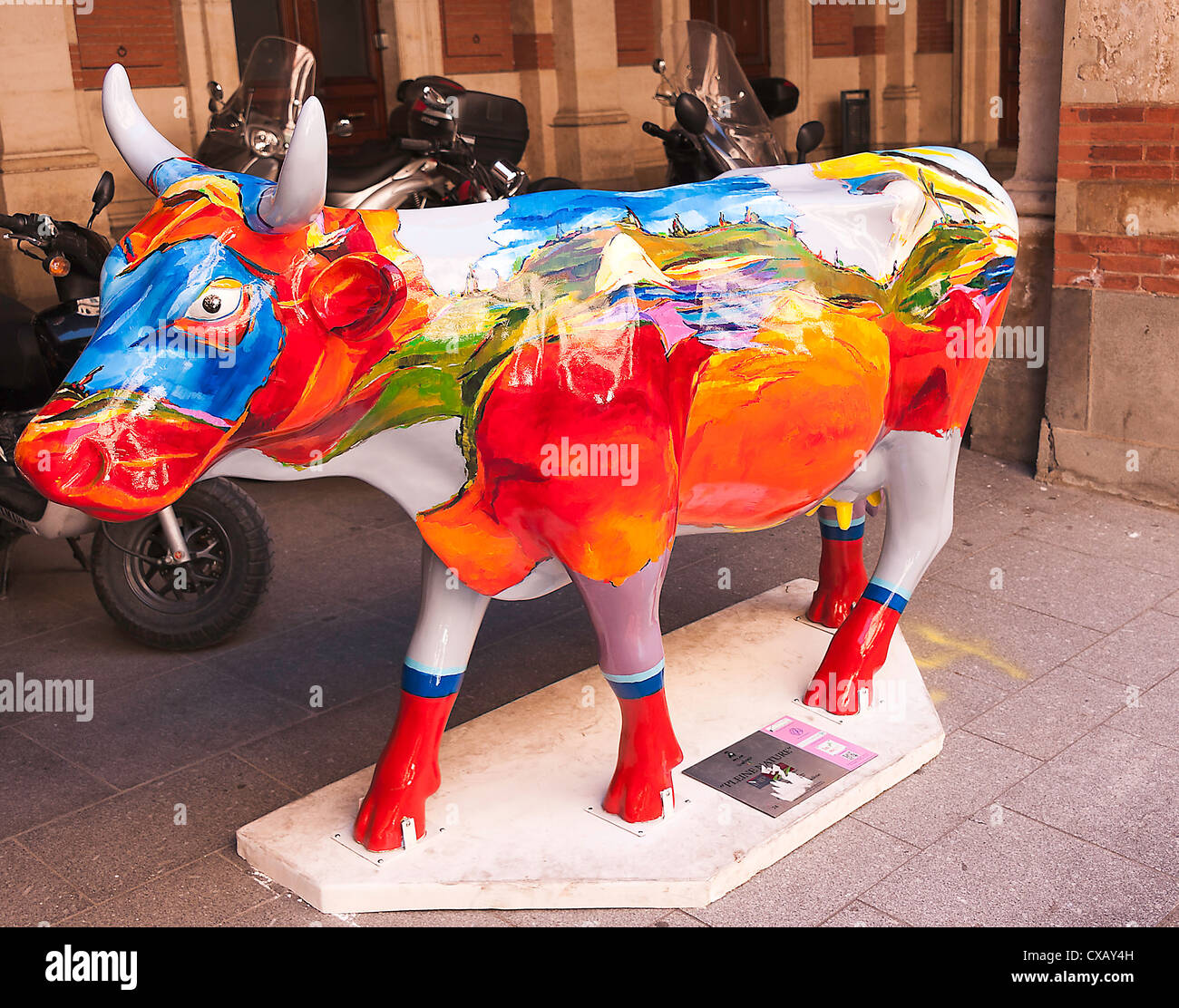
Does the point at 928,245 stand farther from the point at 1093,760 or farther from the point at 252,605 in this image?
the point at 252,605

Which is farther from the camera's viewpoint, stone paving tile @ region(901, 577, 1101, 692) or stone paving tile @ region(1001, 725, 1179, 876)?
stone paving tile @ region(901, 577, 1101, 692)

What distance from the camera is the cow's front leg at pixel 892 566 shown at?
372 cm

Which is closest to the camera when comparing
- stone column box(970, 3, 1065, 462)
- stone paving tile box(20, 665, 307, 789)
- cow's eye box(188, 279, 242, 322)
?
cow's eye box(188, 279, 242, 322)

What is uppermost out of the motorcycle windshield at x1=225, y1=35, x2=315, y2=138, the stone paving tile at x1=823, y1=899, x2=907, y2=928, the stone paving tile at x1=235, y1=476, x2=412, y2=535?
the motorcycle windshield at x1=225, y1=35, x2=315, y2=138

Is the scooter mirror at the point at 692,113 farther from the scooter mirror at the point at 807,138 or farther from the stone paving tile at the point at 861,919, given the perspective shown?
the stone paving tile at the point at 861,919

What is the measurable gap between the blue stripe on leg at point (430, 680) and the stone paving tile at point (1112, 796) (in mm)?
1499

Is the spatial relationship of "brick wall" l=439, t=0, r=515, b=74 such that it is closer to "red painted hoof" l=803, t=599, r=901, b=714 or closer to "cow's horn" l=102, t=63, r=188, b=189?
"red painted hoof" l=803, t=599, r=901, b=714

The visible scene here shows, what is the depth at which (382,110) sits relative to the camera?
1080cm

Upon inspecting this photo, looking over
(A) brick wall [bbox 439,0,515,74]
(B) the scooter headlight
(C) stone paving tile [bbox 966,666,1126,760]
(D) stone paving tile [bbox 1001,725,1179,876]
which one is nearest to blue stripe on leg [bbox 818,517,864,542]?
(C) stone paving tile [bbox 966,666,1126,760]

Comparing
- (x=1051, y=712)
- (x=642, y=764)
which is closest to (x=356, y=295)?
(x=642, y=764)

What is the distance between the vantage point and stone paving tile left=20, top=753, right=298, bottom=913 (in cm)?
336

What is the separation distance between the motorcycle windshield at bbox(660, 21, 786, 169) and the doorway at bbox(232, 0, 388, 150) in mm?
4055
